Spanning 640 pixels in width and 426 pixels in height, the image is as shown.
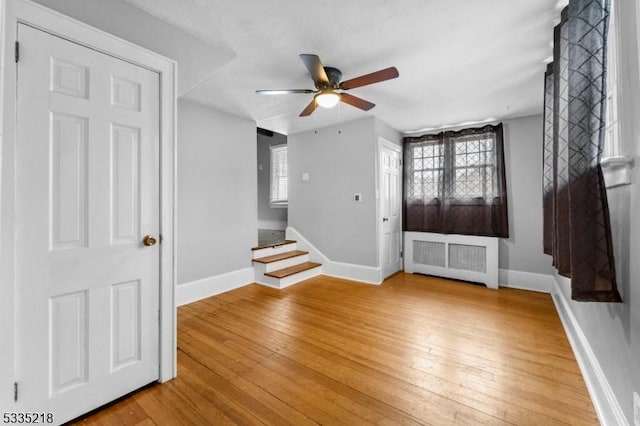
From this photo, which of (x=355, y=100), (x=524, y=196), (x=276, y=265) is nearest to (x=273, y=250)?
(x=276, y=265)

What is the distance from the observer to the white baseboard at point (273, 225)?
6.43 metres

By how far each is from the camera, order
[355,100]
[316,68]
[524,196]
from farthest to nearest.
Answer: [524,196] < [355,100] < [316,68]

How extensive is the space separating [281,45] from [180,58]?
779 mm

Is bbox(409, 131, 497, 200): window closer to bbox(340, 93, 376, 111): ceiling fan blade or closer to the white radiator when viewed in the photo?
the white radiator

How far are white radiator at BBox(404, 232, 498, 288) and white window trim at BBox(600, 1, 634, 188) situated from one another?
8.81ft

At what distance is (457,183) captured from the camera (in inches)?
162

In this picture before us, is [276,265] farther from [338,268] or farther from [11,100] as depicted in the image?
[11,100]

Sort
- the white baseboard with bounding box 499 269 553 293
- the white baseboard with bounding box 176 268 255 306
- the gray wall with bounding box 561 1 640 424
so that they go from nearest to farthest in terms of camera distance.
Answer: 1. the gray wall with bounding box 561 1 640 424
2. the white baseboard with bounding box 176 268 255 306
3. the white baseboard with bounding box 499 269 553 293

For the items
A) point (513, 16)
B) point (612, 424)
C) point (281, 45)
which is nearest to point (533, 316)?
point (612, 424)

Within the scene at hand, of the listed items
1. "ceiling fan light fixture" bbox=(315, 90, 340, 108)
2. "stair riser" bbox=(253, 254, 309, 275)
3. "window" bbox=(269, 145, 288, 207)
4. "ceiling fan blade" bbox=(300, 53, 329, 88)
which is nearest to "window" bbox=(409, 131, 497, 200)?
"stair riser" bbox=(253, 254, 309, 275)

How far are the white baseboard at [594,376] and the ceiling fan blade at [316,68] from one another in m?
2.61

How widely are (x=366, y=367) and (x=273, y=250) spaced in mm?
2731

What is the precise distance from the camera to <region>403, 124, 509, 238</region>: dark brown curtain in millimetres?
3854

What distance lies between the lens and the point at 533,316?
2822 mm
